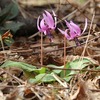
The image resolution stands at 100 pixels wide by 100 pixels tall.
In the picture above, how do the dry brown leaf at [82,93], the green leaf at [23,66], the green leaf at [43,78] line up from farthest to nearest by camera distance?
the green leaf at [23,66], the green leaf at [43,78], the dry brown leaf at [82,93]

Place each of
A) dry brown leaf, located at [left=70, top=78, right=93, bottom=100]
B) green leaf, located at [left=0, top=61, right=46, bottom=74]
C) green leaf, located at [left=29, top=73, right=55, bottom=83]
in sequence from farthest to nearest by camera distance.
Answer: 1. green leaf, located at [left=0, top=61, right=46, bottom=74]
2. green leaf, located at [left=29, top=73, right=55, bottom=83]
3. dry brown leaf, located at [left=70, top=78, right=93, bottom=100]

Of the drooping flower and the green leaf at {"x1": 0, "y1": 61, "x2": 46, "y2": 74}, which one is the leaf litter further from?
the drooping flower

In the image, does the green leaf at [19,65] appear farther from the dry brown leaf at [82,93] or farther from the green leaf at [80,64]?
the dry brown leaf at [82,93]

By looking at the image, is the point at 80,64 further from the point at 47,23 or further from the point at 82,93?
the point at 82,93

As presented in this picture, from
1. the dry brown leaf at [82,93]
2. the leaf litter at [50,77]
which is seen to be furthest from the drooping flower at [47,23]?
the dry brown leaf at [82,93]

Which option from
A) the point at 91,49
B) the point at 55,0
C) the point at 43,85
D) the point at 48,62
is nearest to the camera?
the point at 43,85

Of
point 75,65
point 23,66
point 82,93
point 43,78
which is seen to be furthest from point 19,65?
point 82,93

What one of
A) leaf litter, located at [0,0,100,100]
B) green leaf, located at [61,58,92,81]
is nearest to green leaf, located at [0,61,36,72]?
leaf litter, located at [0,0,100,100]

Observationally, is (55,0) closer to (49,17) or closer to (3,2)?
(3,2)

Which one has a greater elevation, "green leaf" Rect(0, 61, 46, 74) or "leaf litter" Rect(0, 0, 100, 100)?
"green leaf" Rect(0, 61, 46, 74)

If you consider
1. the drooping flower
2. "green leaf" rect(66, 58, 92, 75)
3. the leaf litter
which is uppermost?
the drooping flower

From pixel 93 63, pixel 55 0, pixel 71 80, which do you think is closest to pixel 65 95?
pixel 71 80
